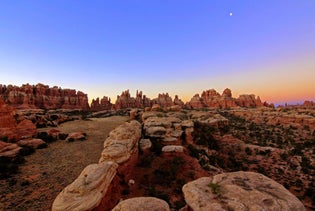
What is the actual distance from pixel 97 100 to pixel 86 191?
280ft

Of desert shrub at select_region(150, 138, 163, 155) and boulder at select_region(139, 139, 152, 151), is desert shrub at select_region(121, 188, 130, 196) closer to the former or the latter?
boulder at select_region(139, 139, 152, 151)

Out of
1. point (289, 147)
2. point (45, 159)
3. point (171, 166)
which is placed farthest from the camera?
point (289, 147)

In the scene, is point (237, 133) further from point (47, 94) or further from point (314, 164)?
point (47, 94)

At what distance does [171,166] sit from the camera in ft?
40.1

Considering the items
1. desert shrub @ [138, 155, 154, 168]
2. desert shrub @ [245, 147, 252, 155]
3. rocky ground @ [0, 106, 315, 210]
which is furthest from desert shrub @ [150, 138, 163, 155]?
desert shrub @ [245, 147, 252, 155]

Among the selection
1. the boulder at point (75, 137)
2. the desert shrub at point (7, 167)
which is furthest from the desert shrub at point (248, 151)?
the desert shrub at point (7, 167)

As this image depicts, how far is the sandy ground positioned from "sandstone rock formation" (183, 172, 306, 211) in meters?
7.34

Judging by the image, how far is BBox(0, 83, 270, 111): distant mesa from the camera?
62744 mm

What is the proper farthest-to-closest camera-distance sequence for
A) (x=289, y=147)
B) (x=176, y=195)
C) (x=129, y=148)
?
(x=289, y=147) → (x=129, y=148) → (x=176, y=195)

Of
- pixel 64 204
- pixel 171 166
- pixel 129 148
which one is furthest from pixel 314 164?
pixel 64 204

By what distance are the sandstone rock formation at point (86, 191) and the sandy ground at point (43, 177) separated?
9.10 ft

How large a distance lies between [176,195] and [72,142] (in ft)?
48.2

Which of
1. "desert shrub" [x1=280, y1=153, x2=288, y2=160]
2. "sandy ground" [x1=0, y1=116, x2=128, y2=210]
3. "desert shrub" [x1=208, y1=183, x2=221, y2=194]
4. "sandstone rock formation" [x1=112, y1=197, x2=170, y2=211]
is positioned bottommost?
"desert shrub" [x1=280, y1=153, x2=288, y2=160]

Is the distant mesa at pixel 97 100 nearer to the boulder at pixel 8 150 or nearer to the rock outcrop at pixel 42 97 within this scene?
the rock outcrop at pixel 42 97
